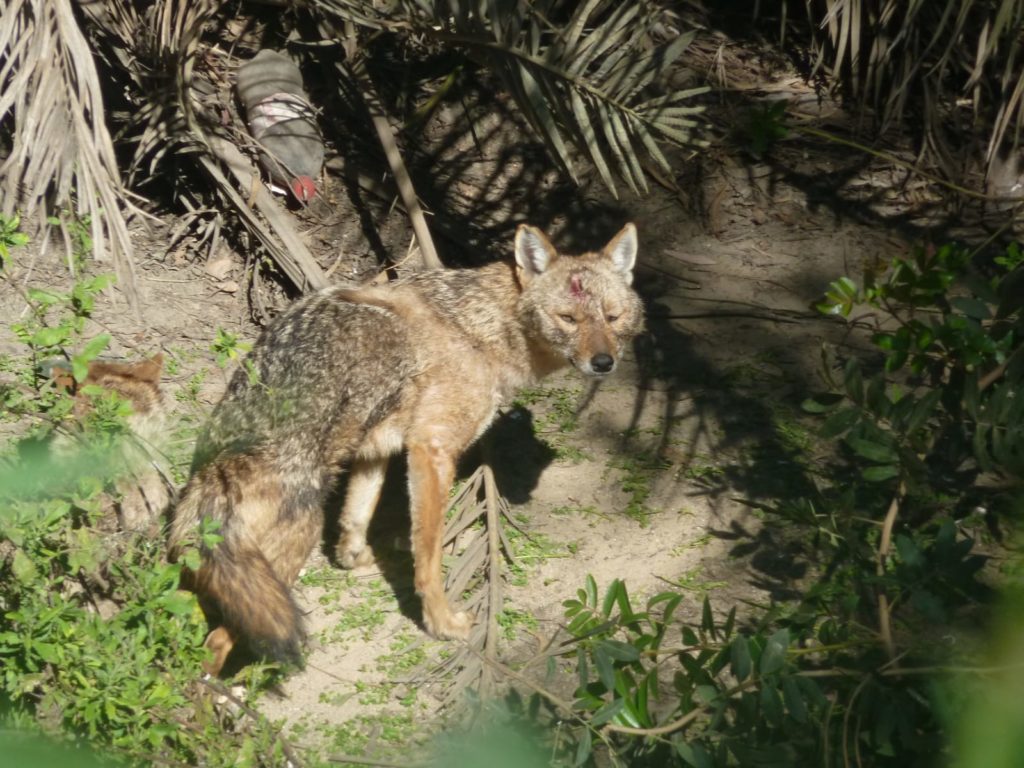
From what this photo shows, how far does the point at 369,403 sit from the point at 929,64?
6192 mm

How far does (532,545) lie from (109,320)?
3.20 m

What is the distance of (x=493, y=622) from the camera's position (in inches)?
215

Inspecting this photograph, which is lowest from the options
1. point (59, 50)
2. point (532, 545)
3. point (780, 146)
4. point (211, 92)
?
point (532, 545)

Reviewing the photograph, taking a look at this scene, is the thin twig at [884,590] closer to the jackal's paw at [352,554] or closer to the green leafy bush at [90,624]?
the green leafy bush at [90,624]

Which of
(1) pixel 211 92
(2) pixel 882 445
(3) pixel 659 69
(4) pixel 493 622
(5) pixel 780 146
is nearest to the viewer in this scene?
(2) pixel 882 445

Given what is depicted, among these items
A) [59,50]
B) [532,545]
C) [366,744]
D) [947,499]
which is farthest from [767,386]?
[59,50]

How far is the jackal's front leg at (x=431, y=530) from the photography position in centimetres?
552

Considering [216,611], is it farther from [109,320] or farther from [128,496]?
[109,320]

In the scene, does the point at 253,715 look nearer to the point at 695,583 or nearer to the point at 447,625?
the point at 447,625

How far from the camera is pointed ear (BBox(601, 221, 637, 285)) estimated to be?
6387 mm

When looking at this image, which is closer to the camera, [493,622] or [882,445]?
[882,445]

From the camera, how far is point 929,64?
902cm

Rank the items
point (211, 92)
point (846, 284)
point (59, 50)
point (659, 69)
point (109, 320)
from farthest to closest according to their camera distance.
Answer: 1. point (211, 92)
2. point (109, 320)
3. point (659, 69)
4. point (59, 50)
5. point (846, 284)

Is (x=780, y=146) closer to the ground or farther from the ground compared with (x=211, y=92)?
closer to the ground
